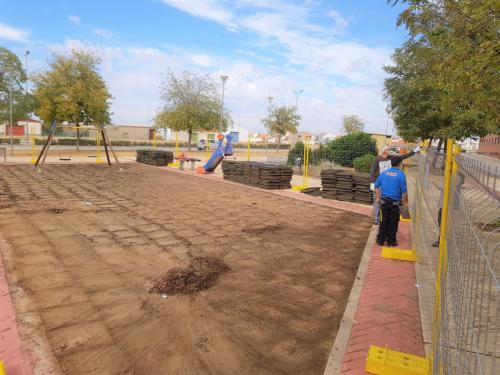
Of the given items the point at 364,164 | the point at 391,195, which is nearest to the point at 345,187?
the point at 391,195

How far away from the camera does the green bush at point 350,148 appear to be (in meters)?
20.9

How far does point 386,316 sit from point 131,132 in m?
77.5

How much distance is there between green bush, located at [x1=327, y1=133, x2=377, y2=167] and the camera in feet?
68.5

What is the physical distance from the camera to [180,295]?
190 inches

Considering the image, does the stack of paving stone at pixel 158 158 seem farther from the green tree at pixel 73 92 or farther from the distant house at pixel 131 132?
the distant house at pixel 131 132

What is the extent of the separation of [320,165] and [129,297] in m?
17.8

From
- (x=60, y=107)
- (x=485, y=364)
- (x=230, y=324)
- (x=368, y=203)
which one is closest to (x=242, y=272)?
(x=230, y=324)

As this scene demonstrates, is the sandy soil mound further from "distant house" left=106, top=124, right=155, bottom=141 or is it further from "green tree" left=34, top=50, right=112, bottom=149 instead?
"distant house" left=106, top=124, right=155, bottom=141

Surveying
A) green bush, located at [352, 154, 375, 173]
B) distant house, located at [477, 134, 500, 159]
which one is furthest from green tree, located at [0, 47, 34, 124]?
distant house, located at [477, 134, 500, 159]

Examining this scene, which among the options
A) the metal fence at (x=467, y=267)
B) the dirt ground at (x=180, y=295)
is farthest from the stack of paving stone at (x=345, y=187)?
the metal fence at (x=467, y=267)

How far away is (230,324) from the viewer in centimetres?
415

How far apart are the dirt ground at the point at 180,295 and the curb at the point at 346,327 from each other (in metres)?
0.09

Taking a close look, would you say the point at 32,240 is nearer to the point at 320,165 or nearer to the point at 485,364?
the point at 485,364

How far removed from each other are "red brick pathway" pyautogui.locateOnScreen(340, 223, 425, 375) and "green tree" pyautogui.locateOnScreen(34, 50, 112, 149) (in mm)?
26941
